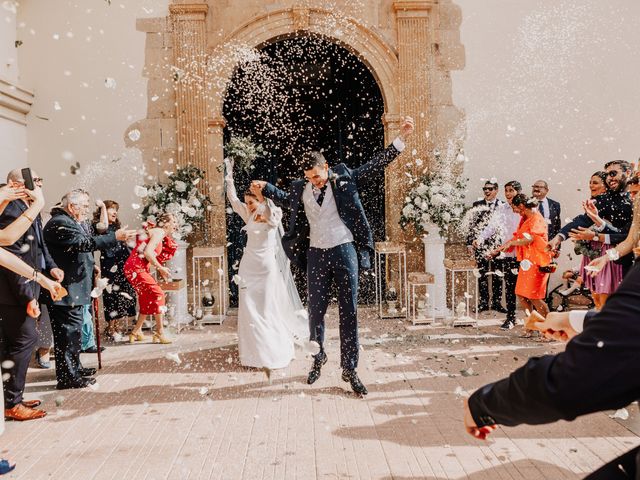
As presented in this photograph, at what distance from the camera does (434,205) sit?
26.1 feet

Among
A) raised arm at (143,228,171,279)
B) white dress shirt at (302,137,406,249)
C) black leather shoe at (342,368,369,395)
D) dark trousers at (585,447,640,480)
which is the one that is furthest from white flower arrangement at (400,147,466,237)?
dark trousers at (585,447,640,480)

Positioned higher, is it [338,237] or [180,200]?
[180,200]

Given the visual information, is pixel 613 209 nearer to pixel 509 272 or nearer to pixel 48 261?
pixel 509 272

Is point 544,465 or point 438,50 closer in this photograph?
point 544,465

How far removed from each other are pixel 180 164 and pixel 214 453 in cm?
578

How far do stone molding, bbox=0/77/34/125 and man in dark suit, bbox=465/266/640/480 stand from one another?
8.41 meters

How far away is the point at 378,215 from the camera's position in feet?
30.2

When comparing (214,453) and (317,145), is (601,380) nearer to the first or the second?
(214,453)

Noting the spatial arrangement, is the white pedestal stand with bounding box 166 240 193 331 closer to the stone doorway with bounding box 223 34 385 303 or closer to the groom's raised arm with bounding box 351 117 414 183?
the stone doorway with bounding box 223 34 385 303

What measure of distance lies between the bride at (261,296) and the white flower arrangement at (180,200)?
7.71ft

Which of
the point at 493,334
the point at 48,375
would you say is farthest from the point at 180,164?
the point at 493,334


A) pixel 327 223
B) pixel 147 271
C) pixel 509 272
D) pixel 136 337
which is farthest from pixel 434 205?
pixel 136 337

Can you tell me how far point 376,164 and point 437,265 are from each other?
376cm

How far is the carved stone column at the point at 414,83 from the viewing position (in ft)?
28.2
